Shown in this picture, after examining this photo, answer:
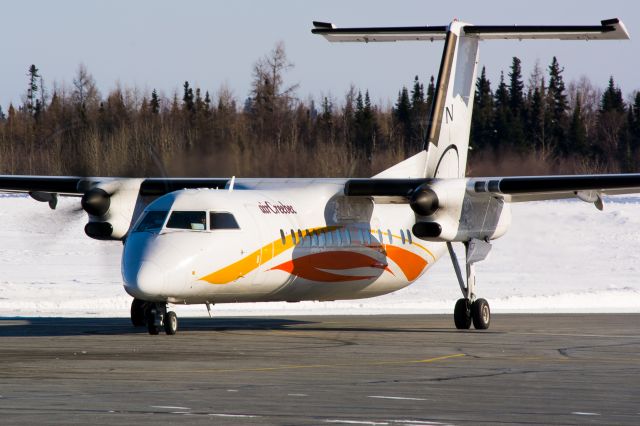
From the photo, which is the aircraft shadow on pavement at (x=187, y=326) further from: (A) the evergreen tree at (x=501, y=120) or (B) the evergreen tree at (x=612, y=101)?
(B) the evergreen tree at (x=612, y=101)

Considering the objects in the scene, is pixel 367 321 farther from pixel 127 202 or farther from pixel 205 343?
pixel 205 343

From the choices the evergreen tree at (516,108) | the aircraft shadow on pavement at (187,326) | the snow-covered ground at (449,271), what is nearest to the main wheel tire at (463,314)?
the aircraft shadow on pavement at (187,326)

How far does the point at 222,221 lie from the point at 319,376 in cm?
606

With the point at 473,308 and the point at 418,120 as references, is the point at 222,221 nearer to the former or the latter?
the point at 473,308

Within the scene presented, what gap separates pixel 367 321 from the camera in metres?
22.9

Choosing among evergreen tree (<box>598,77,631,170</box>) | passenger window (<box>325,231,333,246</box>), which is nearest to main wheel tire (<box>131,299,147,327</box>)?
passenger window (<box>325,231,333,246</box>)

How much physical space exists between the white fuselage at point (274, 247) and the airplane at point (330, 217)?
0.02 m

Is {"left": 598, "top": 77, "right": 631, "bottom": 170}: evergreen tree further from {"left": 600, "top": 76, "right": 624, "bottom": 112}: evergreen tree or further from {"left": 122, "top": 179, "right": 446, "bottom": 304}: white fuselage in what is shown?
{"left": 122, "top": 179, "right": 446, "bottom": 304}: white fuselage

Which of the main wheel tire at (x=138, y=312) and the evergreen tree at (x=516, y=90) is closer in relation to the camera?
the main wheel tire at (x=138, y=312)

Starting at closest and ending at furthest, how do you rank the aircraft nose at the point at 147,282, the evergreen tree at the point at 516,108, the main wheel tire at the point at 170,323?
the aircraft nose at the point at 147,282, the main wheel tire at the point at 170,323, the evergreen tree at the point at 516,108

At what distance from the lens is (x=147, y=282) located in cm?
1568

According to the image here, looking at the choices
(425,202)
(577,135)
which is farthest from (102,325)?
(577,135)

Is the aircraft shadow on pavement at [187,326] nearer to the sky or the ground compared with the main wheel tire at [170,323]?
nearer to the ground

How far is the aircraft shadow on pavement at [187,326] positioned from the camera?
19234mm
